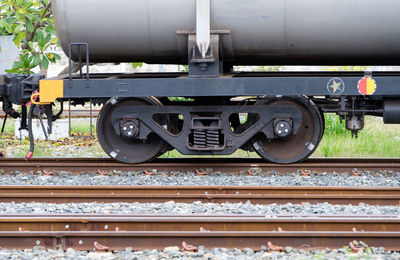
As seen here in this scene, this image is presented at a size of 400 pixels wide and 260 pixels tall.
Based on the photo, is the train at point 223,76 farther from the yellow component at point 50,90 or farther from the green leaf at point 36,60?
the green leaf at point 36,60

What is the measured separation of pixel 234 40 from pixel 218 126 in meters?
1.26

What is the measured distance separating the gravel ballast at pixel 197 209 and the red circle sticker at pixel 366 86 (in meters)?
2.08

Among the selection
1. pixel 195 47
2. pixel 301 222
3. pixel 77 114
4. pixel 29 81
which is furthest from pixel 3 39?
pixel 301 222

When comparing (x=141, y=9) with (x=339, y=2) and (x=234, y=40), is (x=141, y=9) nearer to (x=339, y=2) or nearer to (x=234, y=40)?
(x=234, y=40)

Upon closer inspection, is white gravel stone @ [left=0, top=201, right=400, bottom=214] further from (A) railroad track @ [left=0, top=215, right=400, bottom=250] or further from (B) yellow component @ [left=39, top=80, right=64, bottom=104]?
(B) yellow component @ [left=39, top=80, right=64, bottom=104]

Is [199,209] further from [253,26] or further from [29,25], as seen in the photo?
[29,25]

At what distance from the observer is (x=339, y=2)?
8094 millimetres

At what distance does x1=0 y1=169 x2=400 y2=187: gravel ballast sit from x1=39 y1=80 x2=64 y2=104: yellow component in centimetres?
113

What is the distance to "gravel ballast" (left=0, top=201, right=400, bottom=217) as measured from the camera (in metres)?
6.35

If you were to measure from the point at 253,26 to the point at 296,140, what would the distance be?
1921mm

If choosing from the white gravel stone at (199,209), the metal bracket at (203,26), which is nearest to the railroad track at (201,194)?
the white gravel stone at (199,209)

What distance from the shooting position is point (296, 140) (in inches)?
358

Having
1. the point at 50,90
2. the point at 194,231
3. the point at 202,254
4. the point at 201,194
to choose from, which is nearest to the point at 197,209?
the point at 201,194

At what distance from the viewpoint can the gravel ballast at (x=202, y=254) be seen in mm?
4953
